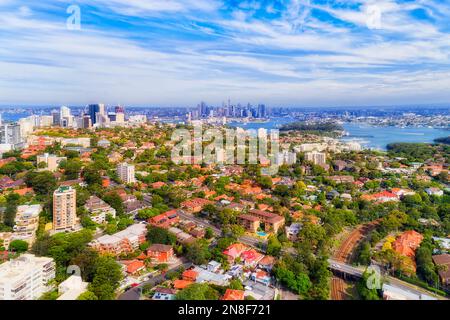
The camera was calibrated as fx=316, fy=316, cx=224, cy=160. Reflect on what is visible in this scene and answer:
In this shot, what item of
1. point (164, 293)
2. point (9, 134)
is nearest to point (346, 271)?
point (164, 293)

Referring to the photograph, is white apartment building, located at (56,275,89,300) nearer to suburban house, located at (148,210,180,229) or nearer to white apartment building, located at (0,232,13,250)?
white apartment building, located at (0,232,13,250)

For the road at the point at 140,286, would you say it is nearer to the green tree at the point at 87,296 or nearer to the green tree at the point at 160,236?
the green tree at the point at 87,296

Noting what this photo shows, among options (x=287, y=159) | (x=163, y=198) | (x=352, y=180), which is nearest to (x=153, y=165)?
(x=163, y=198)

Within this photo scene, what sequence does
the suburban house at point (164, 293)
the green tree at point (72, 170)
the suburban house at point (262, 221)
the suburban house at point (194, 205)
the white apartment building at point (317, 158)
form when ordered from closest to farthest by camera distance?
the suburban house at point (164, 293)
the suburban house at point (262, 221)
the suburban house at point (194, 205)
the green tree at point (72, 170)
the white apartment building at point (317, 158)

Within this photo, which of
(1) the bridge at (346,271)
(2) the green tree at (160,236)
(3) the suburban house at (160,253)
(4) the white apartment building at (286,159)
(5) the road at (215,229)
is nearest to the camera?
(1) the bridge at (346,271)

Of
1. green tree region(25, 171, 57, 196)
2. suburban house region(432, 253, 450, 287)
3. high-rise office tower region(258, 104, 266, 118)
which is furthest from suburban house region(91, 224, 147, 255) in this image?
high-rise office tower region(258, 104, 266, 118)

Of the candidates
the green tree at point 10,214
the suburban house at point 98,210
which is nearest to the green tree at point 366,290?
the suburban house at point 98,210
